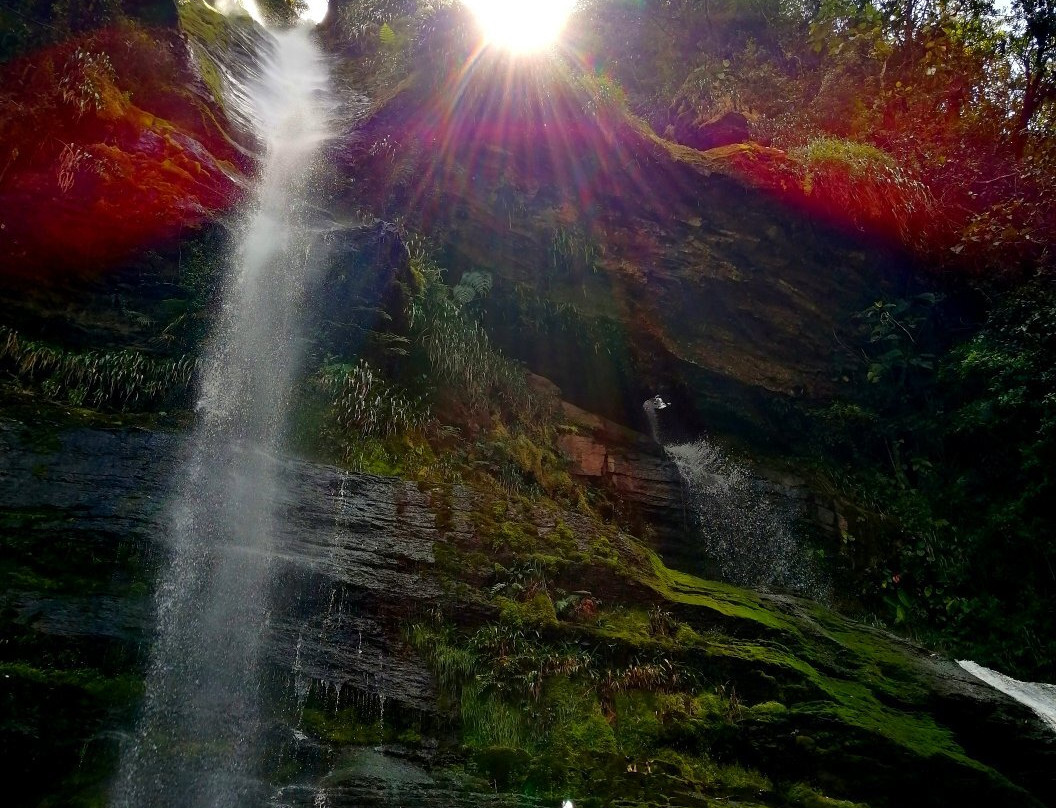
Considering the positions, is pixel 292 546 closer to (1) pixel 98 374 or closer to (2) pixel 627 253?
(1) pixel 98 374

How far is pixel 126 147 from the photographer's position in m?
10.0

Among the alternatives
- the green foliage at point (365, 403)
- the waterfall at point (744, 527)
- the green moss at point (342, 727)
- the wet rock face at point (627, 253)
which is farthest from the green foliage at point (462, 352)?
the green moss at point (342, 727)

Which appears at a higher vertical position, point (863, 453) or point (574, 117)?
point (574, 117)

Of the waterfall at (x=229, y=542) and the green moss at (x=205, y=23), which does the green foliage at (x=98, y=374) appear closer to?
the waterfall at (x=229, y=542)

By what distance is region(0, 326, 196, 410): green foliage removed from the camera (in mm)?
7867

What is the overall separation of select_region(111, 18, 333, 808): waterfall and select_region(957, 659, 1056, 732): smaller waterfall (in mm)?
8444

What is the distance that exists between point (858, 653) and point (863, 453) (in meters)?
6.31

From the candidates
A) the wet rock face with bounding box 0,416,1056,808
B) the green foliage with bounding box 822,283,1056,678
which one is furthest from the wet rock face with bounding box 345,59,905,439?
the wet rock face with bounding box 0,416,1056,808

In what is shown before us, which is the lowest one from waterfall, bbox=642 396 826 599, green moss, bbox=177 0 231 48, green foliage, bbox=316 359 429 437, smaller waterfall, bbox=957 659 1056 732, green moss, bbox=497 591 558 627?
smaller waterfall, bbox=957 659 1056 732

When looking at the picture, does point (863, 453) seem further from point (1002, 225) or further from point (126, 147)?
point (126, 147)

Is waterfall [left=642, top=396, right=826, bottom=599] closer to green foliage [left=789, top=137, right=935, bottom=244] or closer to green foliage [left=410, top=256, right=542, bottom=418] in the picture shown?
green foliage [left=410, top=256, right=542, bottom=418]

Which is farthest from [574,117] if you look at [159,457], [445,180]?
[159,457]

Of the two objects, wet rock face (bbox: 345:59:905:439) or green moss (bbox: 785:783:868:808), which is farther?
wet rock face (bbox: 345:59:905:439)

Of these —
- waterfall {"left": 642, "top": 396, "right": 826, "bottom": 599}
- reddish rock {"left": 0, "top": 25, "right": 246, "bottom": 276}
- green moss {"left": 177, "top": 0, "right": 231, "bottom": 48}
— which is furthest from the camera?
green moss {"left": 177, "top": 0, "right": 231, "bottom": 48}
